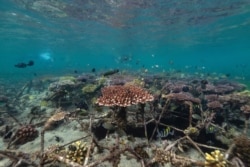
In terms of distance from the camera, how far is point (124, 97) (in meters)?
6.09

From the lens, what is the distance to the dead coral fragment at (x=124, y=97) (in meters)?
5.96

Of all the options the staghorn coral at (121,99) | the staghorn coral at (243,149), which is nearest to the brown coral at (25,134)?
the staghorn coral at (121,99)

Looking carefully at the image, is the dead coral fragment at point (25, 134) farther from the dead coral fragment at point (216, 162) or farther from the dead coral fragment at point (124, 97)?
the dead coral fragment at point (216, 162)

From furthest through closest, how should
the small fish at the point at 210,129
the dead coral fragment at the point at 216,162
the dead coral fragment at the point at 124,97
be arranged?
the small fish at the point at 210,129, the dead coral fragment at the point at 124,97, the dead coral fragment at the point at 216,162

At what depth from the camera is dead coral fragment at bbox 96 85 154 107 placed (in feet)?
19.6

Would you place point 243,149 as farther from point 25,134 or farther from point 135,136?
point 25,134

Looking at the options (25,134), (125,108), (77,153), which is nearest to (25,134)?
(25,134)

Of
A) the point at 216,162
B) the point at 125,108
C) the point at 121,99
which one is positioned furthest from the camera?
the point at 125,108

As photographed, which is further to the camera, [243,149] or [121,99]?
[121,99]

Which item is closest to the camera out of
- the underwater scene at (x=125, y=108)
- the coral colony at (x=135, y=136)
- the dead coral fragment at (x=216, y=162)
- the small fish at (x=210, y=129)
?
the dead coral fragment at (x=216, y=162)

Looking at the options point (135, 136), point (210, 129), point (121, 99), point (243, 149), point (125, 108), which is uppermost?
point (121, 99)

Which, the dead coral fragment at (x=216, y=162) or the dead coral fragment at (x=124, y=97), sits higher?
the dead coral fragment at (x=124, y=97)

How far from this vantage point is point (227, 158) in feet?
13.4

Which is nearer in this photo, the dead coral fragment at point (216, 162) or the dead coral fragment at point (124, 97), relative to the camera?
the dead coral fragment at point (216, 162)
